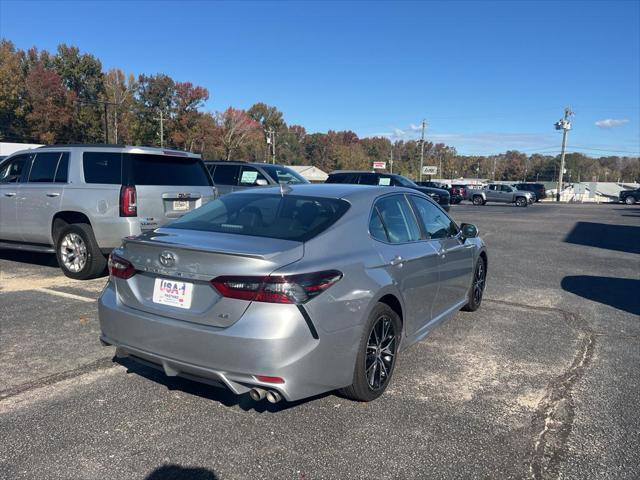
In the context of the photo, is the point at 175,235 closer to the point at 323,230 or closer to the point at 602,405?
the point at 323,230

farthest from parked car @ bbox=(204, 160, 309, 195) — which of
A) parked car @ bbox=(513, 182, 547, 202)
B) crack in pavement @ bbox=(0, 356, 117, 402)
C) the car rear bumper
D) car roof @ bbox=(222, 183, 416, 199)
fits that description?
parked car @ bbox=(513, 182, 547, 202)

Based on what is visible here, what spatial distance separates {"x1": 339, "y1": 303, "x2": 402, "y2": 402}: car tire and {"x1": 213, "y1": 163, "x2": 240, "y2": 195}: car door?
30.4ft

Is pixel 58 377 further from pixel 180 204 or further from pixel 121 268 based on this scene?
pixel 180 204

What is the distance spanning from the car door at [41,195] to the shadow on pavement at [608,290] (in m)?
7.78

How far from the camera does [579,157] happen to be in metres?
156

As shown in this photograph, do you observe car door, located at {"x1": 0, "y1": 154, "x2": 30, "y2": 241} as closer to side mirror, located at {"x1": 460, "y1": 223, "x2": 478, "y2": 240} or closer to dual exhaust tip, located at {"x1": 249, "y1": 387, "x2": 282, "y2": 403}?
dual exhaust tip, located at {"x1": 249, "y1": 387, "x2": 282, "y2": 403}

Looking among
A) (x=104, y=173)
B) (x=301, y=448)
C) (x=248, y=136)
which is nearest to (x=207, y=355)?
(x=301, y=448)

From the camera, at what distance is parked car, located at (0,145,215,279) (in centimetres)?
672

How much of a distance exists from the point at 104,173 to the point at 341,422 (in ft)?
17.1

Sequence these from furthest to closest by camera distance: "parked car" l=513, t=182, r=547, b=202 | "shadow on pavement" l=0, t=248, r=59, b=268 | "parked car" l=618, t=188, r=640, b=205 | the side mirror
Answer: "parked car" l=513, t=182, r=547, b=202 < "parked car" l=618, t=188, r=640, b=205 < "shadow on pavement" l=0, t=248, r=59, b=268 < the side mirror

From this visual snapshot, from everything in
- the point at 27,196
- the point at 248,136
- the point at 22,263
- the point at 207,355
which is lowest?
the point at 22,263

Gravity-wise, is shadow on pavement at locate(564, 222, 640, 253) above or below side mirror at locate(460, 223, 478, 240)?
below

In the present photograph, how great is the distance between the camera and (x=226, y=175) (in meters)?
12.6

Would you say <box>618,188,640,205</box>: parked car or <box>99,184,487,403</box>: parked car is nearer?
<box>99,184,487,403</box>: parked car
